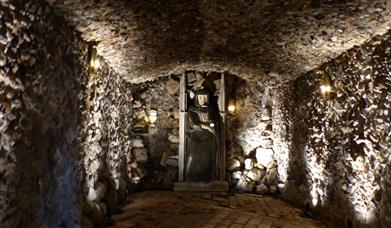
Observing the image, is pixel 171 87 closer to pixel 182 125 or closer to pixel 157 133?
pixel 182 125

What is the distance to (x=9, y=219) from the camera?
1.77 meters

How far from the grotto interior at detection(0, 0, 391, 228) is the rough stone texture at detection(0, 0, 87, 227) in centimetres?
1

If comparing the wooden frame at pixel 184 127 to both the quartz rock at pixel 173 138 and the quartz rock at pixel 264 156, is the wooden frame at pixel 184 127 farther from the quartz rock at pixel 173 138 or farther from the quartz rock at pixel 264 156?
the quartz rock at pixel 264 156

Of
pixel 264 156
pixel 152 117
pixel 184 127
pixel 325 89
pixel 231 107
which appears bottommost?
pixel 264 156

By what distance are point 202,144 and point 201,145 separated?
0.03 m

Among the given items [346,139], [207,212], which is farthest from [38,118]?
[346,139]

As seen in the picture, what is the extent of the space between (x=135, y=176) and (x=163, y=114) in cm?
Answer: 133

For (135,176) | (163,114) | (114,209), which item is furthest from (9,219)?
(163,114)

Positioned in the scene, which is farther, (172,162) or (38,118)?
(172,162)

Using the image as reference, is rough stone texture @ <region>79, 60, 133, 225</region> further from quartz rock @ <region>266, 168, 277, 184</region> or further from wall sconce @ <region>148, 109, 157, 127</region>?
quartz rock @ <region>266, 168, 277, 184</region>

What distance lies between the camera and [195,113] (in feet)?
20.5

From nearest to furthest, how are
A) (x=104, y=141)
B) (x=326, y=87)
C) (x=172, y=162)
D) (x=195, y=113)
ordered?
1. (x=326, y=87)
2. (x=104, y=141)
3. (x=195, y=113)
4. (x=172, y=162)

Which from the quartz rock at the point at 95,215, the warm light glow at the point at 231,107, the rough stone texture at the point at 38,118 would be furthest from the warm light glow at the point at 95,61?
the warm light glow at the point at 231,107

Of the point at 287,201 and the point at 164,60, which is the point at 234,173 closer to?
the point at 287,201
